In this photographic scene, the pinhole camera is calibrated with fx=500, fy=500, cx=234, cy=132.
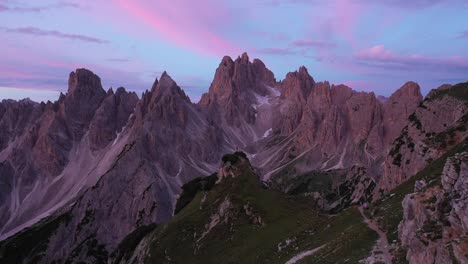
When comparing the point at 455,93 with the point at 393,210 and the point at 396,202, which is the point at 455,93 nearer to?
the point at 396,202

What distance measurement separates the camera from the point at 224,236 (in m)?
69.1

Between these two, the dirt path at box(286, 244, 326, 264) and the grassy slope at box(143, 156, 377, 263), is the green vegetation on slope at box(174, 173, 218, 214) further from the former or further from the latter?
the dirt path at box(286, 244, 326, 264)

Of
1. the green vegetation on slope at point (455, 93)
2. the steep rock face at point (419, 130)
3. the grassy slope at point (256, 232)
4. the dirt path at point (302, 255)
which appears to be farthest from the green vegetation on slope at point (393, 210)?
the green vegetation on slope at point (455, 93)

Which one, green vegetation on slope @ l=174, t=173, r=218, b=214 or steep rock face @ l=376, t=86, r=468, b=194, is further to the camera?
steep rock face @ l=376, t=86, r=468, b=194

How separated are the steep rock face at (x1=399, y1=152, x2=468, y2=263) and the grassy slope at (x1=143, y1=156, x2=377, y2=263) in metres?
5.68

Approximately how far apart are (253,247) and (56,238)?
509ft

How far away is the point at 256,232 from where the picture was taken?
211 feet

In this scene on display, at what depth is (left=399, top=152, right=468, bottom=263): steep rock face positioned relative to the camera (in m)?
25.1

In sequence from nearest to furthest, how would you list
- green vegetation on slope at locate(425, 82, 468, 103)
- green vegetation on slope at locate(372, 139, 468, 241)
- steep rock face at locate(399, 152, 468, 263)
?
1. steep rock face at locate(399, 152, 468, 263)
2. green vegetation on slope at locate(372, 139, 468, 241)
3. green vegetation on slope at locate(425, 82, 468, 103)

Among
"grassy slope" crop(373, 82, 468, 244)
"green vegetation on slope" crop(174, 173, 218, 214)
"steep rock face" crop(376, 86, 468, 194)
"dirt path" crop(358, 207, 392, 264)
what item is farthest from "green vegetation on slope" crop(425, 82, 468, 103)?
"dirt path" crop(358, 207, 392, 264)

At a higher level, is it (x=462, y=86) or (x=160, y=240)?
(x=462, y=86)

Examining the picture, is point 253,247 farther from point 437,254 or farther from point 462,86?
point 462,86

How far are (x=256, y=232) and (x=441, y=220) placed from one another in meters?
38.1

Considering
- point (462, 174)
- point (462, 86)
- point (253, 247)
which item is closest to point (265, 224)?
point (253, 247)
